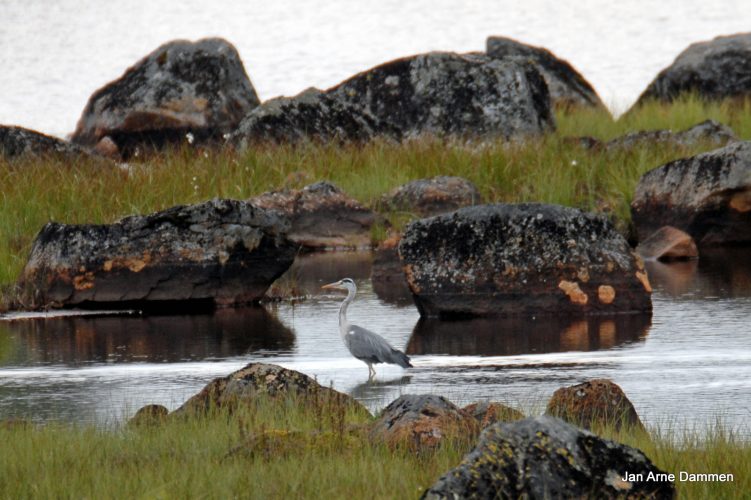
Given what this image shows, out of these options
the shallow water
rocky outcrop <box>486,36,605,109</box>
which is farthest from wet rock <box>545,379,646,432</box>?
rocky outcrop <box>486,36,605,109</box>

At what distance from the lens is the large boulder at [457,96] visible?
72.2 ft

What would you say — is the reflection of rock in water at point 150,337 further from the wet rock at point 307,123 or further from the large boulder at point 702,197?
the wet rock at point 307,123

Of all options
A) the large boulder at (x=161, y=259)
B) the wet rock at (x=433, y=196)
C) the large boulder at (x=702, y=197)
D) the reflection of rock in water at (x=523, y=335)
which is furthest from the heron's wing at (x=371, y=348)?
the wet rock at (x=433, y=196)

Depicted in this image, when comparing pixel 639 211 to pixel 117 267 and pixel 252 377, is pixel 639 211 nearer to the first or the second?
pixel 117 267

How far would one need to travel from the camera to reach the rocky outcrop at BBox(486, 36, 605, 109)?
93.5 ft

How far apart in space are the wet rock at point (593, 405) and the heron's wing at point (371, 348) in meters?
2.01

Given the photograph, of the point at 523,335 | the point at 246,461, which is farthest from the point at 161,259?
the point at 246,461

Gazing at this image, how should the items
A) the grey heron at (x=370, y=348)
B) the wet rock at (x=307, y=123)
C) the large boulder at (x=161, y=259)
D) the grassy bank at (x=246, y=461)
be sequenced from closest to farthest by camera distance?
the grassy bank at (x=246, y=461) < the grey heron at (x=370, y=348) < the large boulder at (x=161, y=259) < the wet rock at (x=307, y=123)

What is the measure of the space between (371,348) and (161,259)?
3533 mm

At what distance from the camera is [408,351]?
9914mm

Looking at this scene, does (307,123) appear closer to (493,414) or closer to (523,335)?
(523,335)

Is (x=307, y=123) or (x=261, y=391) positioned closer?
(x=261, y=391)

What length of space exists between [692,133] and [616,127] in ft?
10.6

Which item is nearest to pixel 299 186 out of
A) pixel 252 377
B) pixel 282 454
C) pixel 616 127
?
pixel 616 127
